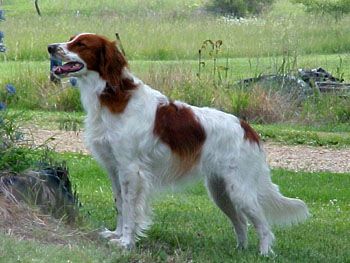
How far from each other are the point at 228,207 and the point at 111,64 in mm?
1690

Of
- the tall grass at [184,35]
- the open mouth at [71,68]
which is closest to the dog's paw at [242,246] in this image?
the open mouth at [71,68]

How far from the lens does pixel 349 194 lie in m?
12.3

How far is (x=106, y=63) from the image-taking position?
8.17 m

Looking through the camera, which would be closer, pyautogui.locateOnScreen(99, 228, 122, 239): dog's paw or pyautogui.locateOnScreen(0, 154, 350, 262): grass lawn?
pyautogui.locateOnScreen(0, 154, 350, 262): grass lawn

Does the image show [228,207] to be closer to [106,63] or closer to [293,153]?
[106,63]

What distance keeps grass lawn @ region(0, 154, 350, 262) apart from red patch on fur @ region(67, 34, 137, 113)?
0.92 m

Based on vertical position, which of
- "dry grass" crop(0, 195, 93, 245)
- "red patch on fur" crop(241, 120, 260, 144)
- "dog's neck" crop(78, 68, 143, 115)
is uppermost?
"dog's neck" crop(78, 68, 143, 115)

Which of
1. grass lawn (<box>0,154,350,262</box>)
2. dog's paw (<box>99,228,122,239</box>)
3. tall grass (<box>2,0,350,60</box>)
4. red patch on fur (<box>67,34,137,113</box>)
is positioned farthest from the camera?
tall grass (<box>2,0,350,60</box>)

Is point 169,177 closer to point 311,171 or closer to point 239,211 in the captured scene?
point 239,211

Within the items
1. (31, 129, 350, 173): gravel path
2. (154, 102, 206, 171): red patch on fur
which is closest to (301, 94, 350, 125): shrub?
(31, 129, 350, 173): gravel path

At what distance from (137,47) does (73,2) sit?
26178 mm

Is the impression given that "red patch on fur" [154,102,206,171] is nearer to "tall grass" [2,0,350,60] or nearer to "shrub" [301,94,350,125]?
"shrub" [301,94,350,125]

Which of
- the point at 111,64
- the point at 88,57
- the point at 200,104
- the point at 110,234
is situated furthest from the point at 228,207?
the point at 200,104

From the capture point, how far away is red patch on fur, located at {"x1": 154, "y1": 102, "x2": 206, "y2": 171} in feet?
26.9
